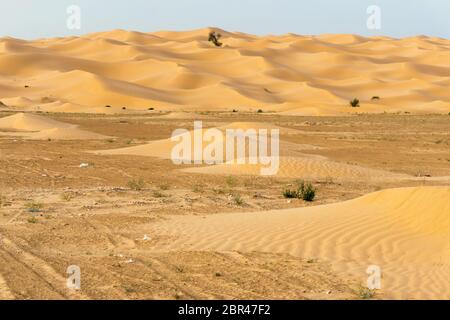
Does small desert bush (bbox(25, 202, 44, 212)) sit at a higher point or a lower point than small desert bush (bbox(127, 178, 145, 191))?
higher

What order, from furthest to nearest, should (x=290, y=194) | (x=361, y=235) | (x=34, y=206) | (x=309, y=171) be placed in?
(x=309, y=171) < (x=290, y=194) < (x=34, y=206) < (x=361, y=235)

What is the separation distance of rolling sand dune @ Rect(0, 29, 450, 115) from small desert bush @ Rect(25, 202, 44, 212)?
4962cm

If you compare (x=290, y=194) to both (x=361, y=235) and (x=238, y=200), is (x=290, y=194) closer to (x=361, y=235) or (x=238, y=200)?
(x=238, y=200)

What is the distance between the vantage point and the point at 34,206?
15.0 m

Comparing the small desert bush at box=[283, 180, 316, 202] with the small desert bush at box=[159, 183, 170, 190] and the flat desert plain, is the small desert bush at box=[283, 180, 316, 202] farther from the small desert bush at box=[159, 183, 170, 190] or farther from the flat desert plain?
the small desert bush at box=[159, 183, 170, 190]

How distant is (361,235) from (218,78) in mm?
87649

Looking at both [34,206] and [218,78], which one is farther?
[218,78]

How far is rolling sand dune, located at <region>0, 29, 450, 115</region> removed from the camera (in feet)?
257

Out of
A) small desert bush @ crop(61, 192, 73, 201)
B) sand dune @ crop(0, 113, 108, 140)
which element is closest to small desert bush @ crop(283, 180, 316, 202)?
small desert bush @ crop(61, 192, 73, 201)

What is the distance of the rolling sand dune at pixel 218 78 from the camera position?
78312mm

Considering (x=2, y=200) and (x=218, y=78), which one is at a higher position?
(x=218, y=78)
